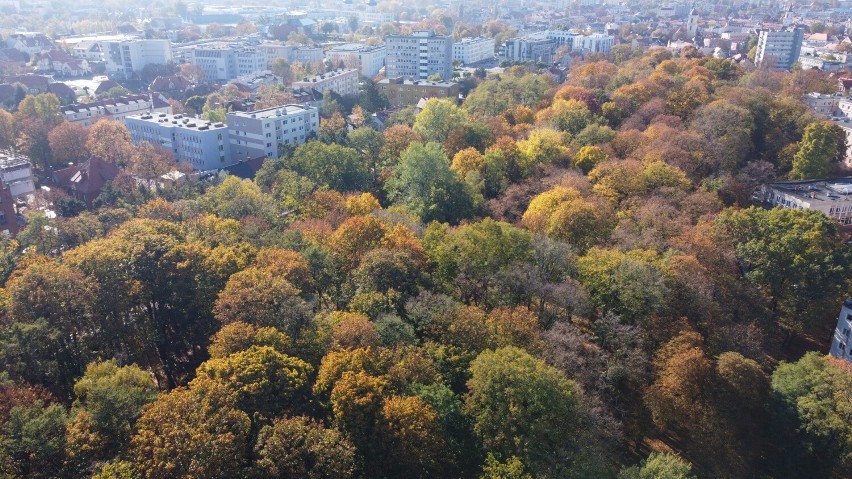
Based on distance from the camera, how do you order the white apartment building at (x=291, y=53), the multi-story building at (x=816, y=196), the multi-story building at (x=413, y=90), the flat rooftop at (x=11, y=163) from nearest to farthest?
the multi-story building at (x=816, y=196)
the flat rooftop at (x=11, y=163)
the multi-story building at (x=413, y=90)
the white apartment building at (x=291, y=53)

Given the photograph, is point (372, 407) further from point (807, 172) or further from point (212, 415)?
point (807, 172)

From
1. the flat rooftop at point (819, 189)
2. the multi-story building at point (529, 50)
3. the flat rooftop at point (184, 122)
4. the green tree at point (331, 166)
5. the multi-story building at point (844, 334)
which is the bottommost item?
the multi-story building at point (844, 334)

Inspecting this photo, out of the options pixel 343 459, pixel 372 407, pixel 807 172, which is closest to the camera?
pixel 343 459

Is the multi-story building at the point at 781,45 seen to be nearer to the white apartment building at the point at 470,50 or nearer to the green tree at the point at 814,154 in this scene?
the white apartment building at the point at 470,50

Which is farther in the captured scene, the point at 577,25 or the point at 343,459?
the point at 577,25

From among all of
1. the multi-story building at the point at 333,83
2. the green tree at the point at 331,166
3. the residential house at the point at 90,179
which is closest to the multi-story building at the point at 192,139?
the residential house at the point at 90,179

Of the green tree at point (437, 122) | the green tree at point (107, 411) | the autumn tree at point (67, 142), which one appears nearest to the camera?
the green tree at point (107, 411)

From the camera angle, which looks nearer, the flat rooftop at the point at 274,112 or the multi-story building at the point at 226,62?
the flat rooftop at the point at 274,112

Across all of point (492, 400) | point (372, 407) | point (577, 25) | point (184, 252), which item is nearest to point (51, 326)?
point (184, 252)
